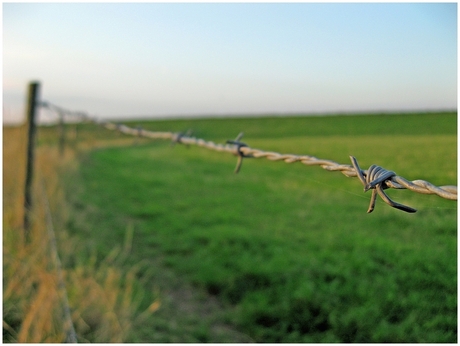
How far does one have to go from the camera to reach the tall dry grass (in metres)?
2.12

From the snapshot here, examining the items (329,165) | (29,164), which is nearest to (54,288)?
(29,164)

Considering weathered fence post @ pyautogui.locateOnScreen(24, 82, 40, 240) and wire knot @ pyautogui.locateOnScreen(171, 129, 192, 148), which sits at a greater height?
wire knot @ pyautogui.locateOnScreen(171, 129, 192, 148)

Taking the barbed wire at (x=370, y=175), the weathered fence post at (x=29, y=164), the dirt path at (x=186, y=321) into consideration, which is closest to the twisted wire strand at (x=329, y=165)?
the barbed wire at (x=370, y=175)

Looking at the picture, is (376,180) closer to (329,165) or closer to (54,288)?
(329,165)

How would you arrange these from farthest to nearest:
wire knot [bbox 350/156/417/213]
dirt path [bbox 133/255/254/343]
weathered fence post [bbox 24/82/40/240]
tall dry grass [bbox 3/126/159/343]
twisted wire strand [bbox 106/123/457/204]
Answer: weathered fence post [bbox 24/82/40/240] → dirt path [bbox 133/255/254/343] → tall dry grass [bbox 3/126/159/343] → wire knot [bbox 350/156/417/213] → twisted wire strand [bbox 106/123/457/204]

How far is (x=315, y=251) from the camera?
3.38 m

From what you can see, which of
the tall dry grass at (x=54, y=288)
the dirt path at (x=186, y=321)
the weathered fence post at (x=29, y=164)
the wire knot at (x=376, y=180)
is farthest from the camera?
the weathered fence post at (x=29, y=164)

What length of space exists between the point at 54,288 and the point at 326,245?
74.6 inches

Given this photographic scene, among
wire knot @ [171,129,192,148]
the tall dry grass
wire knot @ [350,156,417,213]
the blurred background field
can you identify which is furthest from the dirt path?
wire knot @ [350,156,417,213]

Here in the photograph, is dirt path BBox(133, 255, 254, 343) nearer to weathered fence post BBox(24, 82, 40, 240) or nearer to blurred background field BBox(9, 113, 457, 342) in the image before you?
blurred background field BBox(9, 113, 457, 342)

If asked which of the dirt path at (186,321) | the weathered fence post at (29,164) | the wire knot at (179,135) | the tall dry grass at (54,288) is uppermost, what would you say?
the wire knot at (179,135)

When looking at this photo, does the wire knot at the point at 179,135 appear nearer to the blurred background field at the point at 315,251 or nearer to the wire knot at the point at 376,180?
the blurred background field at the point at 315,251

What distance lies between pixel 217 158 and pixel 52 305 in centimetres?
831

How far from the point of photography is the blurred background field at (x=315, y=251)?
2236 mm
